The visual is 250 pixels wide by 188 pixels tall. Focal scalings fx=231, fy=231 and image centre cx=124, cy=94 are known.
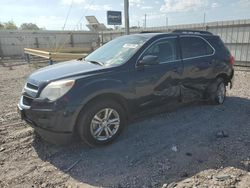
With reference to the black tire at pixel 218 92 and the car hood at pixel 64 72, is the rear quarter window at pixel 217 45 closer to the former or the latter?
the black tire at pixel 218 92

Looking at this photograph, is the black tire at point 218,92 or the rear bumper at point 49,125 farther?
the black tire at point 218,92

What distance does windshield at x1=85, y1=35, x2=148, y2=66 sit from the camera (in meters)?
4.20

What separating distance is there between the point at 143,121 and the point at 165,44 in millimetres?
1658

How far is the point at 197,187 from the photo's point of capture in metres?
2.87

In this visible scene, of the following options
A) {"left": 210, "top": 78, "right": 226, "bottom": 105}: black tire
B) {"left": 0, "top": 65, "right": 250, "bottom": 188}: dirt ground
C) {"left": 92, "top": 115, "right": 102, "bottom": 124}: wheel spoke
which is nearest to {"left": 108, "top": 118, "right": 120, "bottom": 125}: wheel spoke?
{"left": 92, "top": 115, "right": 102, "bottom": 124}: wheel spoke

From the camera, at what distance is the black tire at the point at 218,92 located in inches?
222

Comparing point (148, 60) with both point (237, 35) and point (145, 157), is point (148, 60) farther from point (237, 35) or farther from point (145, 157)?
point (237, 35)

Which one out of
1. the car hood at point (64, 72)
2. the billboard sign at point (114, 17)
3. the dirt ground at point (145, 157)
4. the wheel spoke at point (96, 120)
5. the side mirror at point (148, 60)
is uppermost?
the billboard sign at point (114, 17)

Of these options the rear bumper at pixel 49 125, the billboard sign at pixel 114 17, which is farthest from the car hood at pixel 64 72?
the billboard sign at pixel 114 17

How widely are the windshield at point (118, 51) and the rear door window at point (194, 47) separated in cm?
100

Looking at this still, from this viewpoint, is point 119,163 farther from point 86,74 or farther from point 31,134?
point 31,134

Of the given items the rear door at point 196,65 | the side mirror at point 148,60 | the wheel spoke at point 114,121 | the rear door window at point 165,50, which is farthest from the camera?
the rear door at point 196,65

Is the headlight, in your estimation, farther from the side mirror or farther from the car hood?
the side mirror

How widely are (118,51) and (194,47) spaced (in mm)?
1856
